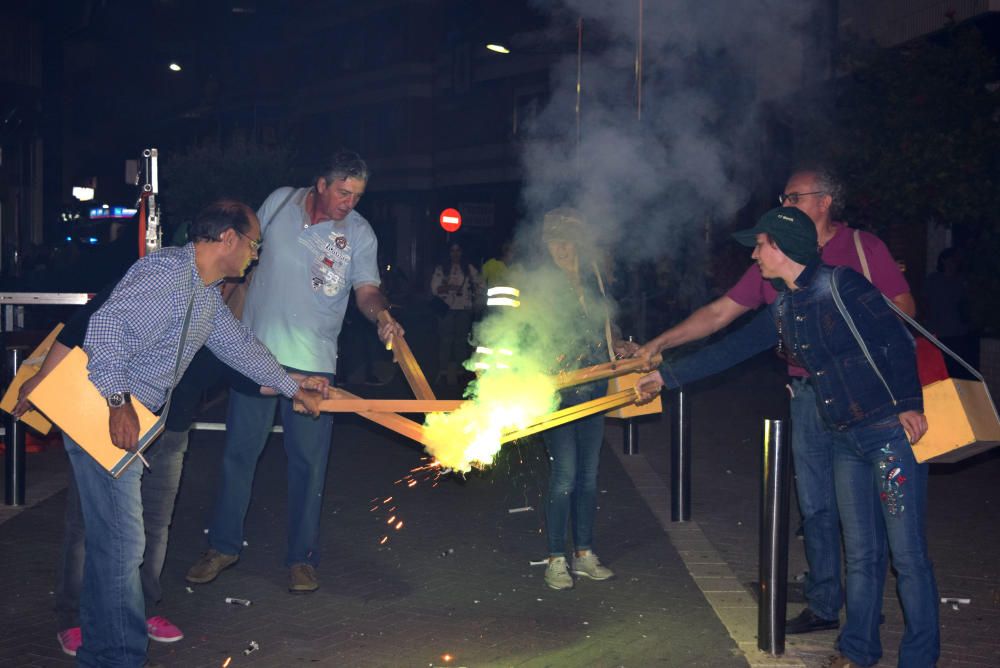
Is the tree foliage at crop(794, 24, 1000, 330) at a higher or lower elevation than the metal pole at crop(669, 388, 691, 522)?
higher

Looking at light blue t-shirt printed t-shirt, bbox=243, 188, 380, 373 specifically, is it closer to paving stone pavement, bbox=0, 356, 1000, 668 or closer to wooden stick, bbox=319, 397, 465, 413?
wooden stick, bbox=319, 397, 465, 413

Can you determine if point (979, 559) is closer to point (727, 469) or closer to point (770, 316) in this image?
point (770, 316)

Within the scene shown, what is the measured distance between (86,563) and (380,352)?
Result: 1556 cm

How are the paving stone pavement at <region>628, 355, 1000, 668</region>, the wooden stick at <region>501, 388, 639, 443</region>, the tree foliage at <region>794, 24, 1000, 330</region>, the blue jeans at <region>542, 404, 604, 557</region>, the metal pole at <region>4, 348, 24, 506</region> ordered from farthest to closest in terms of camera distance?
1. the tree foliage at <region>794, 24, 1000, 330</region>
2. the metal pole at <region>4, 348, 24, 506</region>
3. the blue jeans at <region>542, 404, 604, 557</region>
4. the wooden stick at <region>501, 388, 639, 443</region>
5. the paving stone pavement at <region>628, 355, 1000, 668</region>

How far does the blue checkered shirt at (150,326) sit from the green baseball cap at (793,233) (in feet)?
8.19

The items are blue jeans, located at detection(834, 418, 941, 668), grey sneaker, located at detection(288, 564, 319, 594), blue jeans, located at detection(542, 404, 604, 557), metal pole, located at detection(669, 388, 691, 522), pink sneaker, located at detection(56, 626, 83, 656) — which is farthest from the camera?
metal pole, located at detection(669, 388, 691, 522)

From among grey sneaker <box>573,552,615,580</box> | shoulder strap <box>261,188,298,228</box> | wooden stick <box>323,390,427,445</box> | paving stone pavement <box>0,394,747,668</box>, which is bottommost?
paving stone pavement <box>0,394,747,668</box>

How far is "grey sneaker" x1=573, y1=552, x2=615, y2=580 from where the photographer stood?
6.25 m

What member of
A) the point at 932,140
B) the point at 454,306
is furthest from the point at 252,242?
the point at 454,306

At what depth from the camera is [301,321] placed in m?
5.96

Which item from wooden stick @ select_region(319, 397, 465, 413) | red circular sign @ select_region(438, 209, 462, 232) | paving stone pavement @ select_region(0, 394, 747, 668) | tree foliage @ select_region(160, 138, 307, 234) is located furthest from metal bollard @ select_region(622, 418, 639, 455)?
tree foliage @ select_region(160, 138, 307, 234)

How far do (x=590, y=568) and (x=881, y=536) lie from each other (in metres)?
1.89

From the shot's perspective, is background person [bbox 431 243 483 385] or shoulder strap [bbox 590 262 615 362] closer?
shoulder strap [bbox 590 262 615 362]

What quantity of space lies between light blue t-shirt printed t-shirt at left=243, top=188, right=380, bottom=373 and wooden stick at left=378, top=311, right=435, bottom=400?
0.35 metres
